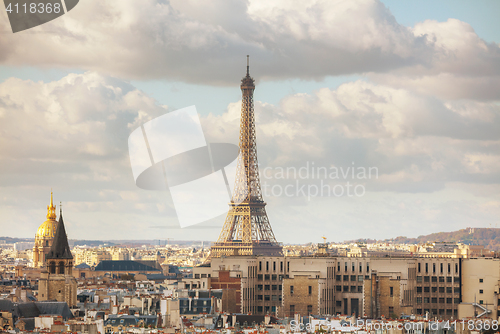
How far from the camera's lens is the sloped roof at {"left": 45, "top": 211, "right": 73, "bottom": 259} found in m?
102

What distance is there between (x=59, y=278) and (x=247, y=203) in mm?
66580

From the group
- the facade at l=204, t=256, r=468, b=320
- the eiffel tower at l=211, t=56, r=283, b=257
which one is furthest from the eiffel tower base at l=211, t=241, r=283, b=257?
the facade at l=204, t=256, r=468, b=320

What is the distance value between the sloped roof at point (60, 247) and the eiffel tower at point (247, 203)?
5468cm

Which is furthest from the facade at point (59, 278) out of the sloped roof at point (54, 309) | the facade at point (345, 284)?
the facade at point (345, 284)

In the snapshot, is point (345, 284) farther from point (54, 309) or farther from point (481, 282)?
point (54, 309)

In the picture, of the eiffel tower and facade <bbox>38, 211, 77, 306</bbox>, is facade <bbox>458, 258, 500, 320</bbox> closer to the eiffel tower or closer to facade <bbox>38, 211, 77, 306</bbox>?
facade <bbox>38, 211, 77, 306</bbox>

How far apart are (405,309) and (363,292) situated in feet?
16.2

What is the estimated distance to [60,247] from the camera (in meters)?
103

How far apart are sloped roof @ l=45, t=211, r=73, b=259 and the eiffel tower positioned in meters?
54.7

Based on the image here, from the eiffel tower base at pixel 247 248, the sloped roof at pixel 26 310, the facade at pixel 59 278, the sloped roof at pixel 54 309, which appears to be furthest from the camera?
the eiffel tower base at pixel 247 248

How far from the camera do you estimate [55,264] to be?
101 meters

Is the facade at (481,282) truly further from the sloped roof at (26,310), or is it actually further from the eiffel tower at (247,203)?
the eiffel tower at (247,203)

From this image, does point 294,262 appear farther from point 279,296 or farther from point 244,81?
point 244,81

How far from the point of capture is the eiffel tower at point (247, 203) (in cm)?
15838
